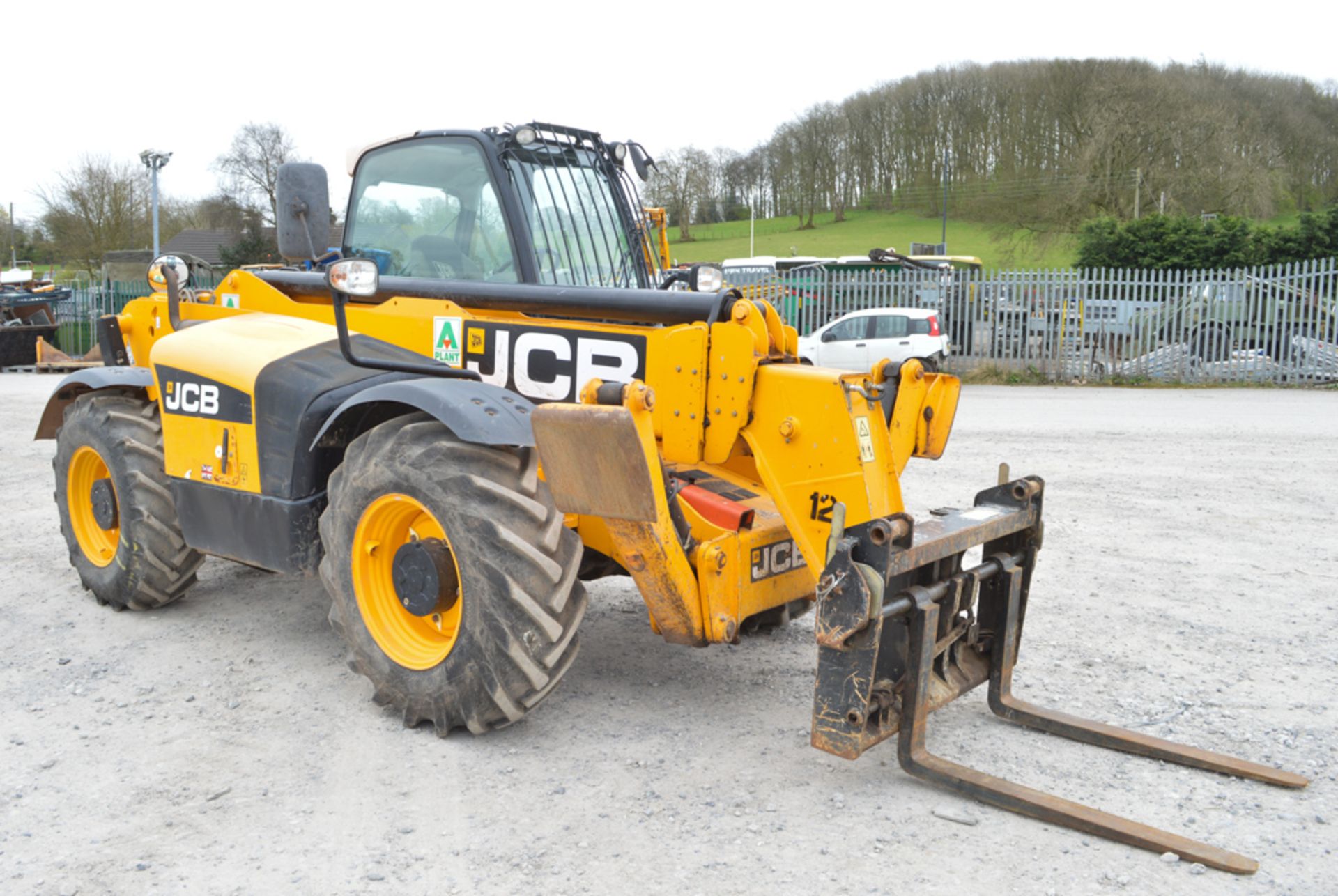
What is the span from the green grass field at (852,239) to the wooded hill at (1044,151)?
811mm

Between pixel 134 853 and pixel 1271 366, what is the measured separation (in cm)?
2189

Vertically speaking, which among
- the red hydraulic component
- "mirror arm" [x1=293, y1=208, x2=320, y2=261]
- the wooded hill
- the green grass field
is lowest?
the red hydraulic component

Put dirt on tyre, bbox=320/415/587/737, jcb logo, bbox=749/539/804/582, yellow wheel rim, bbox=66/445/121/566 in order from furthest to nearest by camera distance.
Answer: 1. yellow wheel rim, bbox=66/445/121/566
2. jcb logo, bbox=749/539/804/582
3. dirt on tyre, bbox=320/415/587/737

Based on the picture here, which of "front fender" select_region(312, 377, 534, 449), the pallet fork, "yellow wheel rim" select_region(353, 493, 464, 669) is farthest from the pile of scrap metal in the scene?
the pallet fork

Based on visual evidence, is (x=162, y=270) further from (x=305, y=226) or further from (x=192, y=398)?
(x=192, y=398)

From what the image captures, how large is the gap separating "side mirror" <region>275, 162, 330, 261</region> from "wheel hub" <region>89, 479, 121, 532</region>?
5.35ft

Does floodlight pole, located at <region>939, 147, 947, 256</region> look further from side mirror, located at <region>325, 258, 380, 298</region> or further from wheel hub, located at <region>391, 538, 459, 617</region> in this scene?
wheel hub, located at <region>391, 538, 459, 617</region>

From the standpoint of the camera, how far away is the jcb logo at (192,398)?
5.06 m

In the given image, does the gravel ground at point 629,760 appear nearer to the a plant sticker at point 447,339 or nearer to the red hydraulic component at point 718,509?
the red hydraulic component at point 718,509

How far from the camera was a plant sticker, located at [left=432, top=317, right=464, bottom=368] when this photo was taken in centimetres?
489

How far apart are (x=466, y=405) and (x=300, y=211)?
2.07 m

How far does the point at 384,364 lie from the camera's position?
4387mm

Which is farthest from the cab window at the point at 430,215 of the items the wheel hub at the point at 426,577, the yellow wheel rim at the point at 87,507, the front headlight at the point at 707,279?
the yellow wheel rim at the point at 87,507

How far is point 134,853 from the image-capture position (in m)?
3.39
